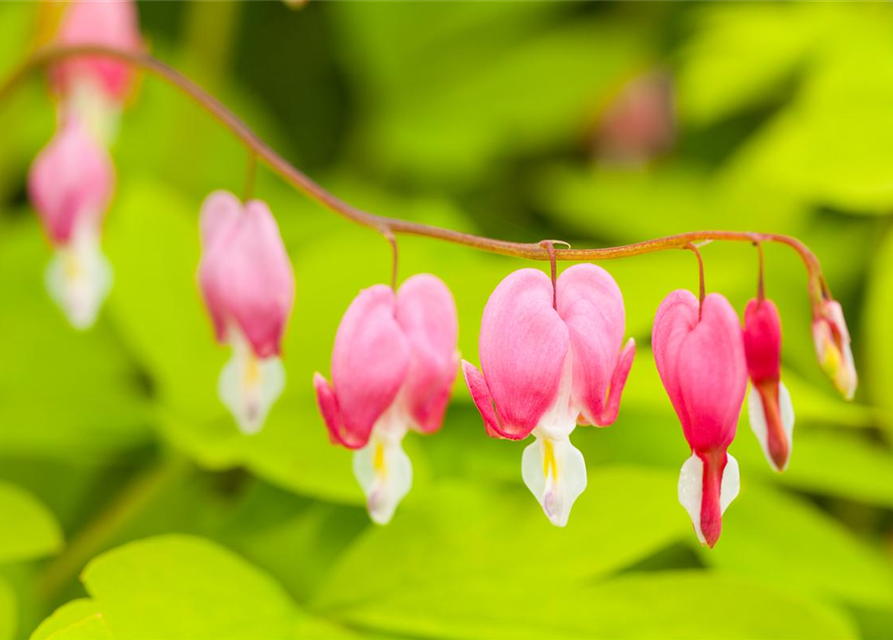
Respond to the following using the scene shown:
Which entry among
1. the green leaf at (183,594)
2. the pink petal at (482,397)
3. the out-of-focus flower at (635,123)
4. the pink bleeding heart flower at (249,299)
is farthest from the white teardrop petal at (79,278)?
the out-of-focus flower at (635,123)

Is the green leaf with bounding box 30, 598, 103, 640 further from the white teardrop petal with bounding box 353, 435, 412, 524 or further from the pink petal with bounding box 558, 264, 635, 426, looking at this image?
the pink petal with bounding box 558, 264, 635, 426

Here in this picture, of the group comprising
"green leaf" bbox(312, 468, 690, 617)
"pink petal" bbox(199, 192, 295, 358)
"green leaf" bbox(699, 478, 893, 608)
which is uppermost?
"pink petal" bbox(199, 192, 295, 358)

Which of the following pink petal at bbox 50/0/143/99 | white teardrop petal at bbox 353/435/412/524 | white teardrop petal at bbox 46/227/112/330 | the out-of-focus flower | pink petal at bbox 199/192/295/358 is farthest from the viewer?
the out-of-focus flower

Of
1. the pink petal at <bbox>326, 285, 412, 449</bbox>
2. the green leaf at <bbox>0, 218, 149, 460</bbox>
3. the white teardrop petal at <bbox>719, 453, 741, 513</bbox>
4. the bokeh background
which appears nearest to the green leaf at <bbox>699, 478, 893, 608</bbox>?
the bokeh background

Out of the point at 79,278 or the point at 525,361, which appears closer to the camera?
the point at 525,361

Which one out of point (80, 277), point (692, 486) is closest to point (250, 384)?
point (80, 277)

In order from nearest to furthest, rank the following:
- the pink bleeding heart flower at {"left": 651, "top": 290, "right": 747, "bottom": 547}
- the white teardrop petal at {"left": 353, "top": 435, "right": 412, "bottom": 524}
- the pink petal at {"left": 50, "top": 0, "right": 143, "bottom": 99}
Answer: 1. the pink bleeding heart flower at {"left": 651, "top": 290, "right": 747, "bottom": 547}
2. the white teardrop petal at {"left": 353, "top": 435, "right": 412, "bottom": 524}
3. the pink petal at {"left": 50, "top": 0, "right": 143, "bottom": 99}

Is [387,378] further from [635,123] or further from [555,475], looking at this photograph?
[635,123]
